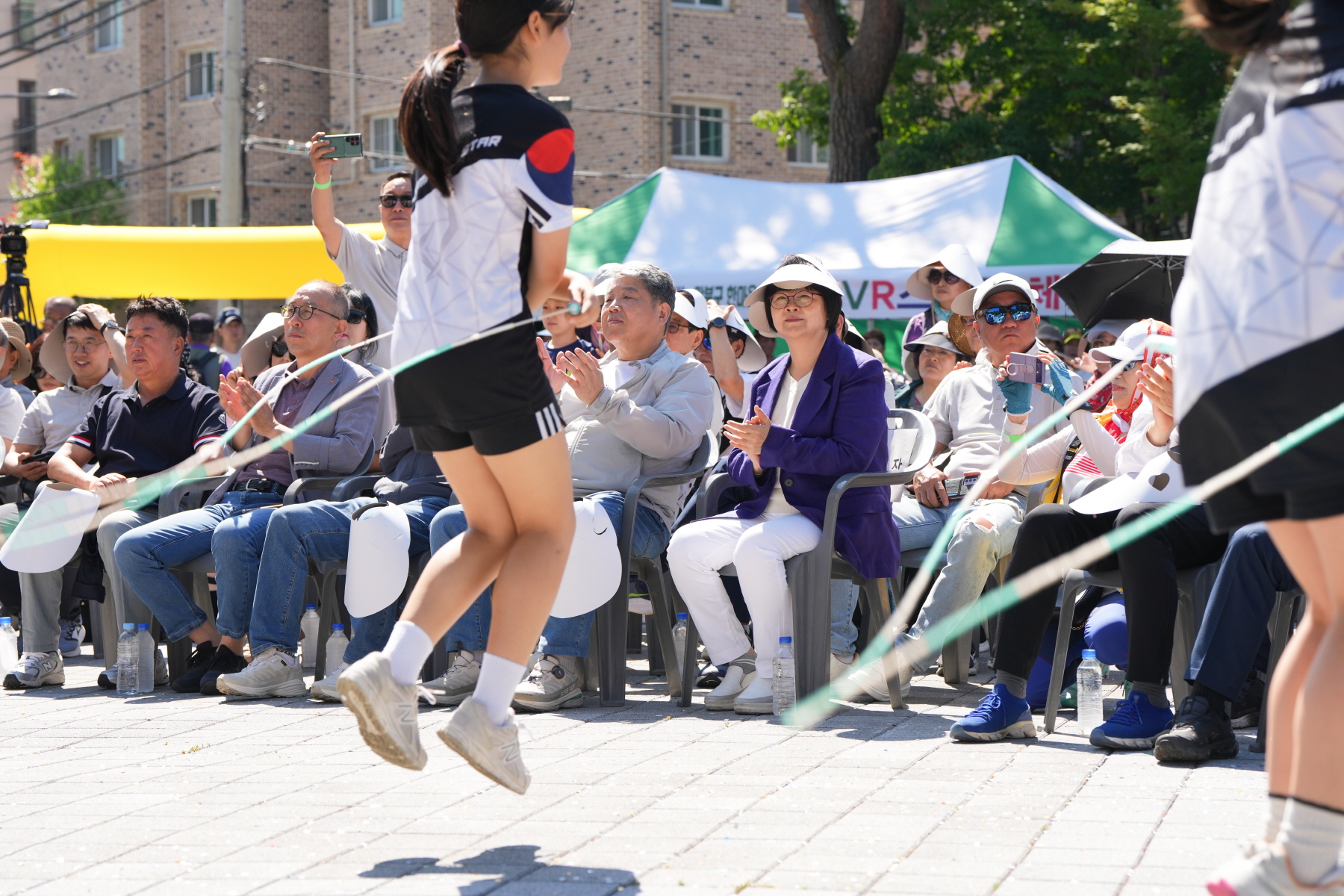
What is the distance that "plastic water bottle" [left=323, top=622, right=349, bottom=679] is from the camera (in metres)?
6.40

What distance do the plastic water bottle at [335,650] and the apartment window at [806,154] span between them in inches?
962

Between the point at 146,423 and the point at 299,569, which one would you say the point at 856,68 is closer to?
the point at 146,423

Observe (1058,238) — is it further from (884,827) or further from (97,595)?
(884,827)

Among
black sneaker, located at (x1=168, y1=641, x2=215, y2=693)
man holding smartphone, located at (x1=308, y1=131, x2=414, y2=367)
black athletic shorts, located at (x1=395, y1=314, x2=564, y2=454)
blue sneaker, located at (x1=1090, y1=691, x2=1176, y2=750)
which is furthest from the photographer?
man holding smartphone, located at (x1=308, y1=131, x2=414, y2=367)

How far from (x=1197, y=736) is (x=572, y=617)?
229 cm

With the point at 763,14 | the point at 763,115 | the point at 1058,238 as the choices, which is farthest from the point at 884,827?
the point at 763,14

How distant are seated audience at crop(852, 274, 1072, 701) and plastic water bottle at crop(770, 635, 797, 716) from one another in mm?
272

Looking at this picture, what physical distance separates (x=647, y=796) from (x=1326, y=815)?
1.91m

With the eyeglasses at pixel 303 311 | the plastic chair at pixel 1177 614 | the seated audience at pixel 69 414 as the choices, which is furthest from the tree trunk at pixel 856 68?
the plastic chair at pixel 1177 614

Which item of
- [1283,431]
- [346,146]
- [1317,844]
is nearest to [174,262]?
[346,146]

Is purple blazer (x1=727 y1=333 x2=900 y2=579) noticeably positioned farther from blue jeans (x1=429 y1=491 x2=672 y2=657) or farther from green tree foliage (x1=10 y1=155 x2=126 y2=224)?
green tree foliage (x1=10 y1=155 x2=126 y2=224)

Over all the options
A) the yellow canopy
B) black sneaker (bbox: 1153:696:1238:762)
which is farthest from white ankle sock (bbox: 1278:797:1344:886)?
the yellow canopy

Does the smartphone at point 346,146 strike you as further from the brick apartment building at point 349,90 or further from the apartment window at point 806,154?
the apartment window at point 806,154

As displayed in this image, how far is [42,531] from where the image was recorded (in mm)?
6730
